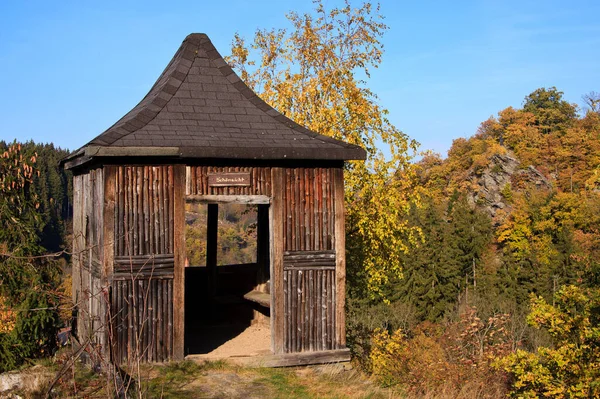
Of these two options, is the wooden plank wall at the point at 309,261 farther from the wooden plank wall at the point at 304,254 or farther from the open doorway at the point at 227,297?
the open doorway at the point at 227,297

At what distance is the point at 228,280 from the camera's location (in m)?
13.3

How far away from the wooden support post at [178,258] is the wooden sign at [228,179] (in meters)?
0.39

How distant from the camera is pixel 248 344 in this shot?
405 inches

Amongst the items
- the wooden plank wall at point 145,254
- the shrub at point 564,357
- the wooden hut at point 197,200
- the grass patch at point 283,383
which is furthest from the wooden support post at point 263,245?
the shrub at point 564,357

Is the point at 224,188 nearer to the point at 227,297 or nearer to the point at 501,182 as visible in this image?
the point at 227,297

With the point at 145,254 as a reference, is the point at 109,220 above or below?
above

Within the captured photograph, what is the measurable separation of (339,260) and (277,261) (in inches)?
35.2

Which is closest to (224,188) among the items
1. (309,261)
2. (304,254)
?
(304,254)

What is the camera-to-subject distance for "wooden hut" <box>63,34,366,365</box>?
27.7 feet

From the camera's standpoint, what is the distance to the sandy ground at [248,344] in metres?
9.25

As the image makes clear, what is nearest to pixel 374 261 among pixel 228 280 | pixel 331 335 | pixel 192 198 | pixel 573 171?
pixel 228 280

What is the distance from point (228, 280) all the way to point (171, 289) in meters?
4.73

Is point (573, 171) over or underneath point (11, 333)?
over

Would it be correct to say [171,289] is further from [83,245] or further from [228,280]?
[228,280]
